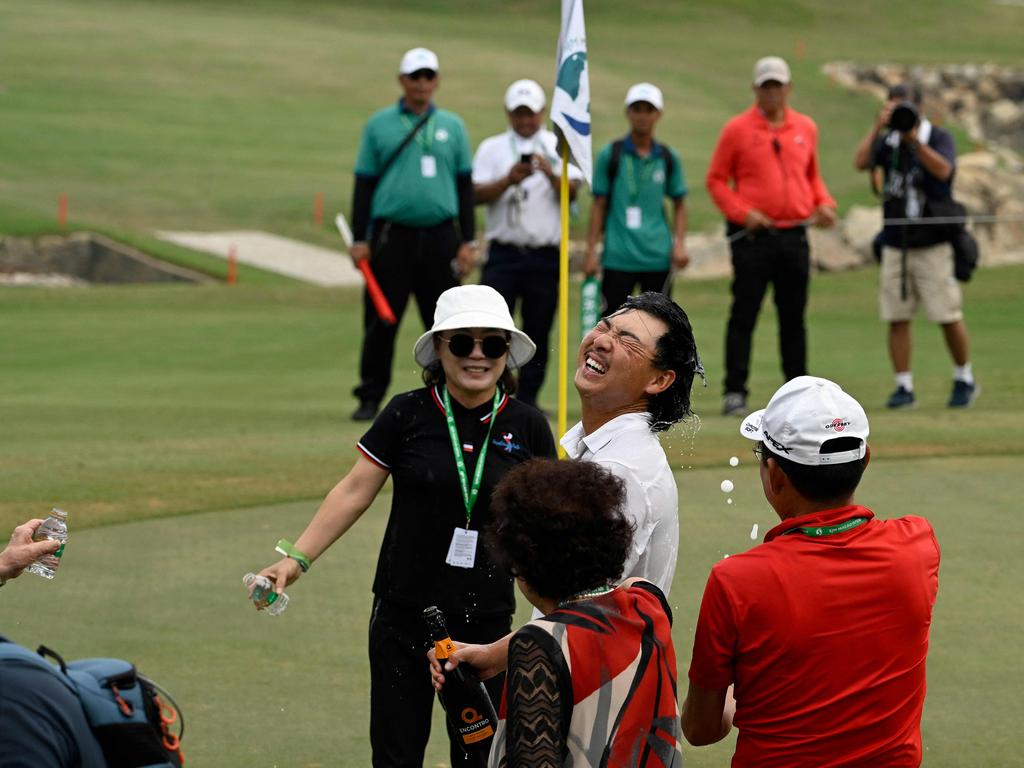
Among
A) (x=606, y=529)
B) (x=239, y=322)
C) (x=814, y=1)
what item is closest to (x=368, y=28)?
Answer: (x=814, y=1)

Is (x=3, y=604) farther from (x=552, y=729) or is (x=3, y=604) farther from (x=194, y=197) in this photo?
(x=194, y=197)

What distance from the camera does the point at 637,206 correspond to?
11.0m

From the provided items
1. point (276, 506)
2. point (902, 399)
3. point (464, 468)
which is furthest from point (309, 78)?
point (464, 468)

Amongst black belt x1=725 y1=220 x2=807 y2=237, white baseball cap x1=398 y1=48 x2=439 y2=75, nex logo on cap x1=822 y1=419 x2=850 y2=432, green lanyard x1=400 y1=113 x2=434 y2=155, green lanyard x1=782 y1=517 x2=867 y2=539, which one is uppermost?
white baseball cap x1=398 y1=48 x2=439 y2=75

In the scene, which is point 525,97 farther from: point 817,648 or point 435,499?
point 817,648

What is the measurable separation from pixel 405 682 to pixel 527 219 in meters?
6.66

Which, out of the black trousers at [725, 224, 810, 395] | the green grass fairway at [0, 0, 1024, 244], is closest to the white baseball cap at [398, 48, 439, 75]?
the black trousers at [725, 224, 810, 395]

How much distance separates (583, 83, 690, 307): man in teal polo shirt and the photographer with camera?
135 cm

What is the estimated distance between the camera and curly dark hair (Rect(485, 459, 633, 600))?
321 centimetres

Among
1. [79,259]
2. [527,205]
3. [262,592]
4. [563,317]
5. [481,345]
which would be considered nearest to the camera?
[262,592]

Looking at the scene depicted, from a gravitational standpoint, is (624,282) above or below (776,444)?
below

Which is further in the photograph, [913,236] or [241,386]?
[241,386]

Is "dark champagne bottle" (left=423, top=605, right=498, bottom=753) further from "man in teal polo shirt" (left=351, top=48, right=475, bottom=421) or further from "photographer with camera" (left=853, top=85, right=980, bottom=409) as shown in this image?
"photographer with camera" (left=853, top=85, right=980, bottom=409)

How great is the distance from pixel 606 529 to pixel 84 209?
27.6m
